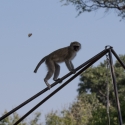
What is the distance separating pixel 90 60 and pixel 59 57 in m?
2.25

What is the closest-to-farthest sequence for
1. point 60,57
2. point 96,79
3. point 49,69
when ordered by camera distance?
1. point 49,69
2. point 60,57
3. point 96,79

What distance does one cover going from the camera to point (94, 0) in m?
17.5

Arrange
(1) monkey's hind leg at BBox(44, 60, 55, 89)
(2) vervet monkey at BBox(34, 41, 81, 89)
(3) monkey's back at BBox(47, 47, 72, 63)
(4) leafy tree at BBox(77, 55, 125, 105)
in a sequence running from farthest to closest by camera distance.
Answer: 1. (4) leafy tree at BBox(77, 55, 125, 105)
2. (3) monkey's back at BBox(47, 47, 72, 63)
3. (2) vervet monkey at BBox(34, 41, 81, 89)
4. (1) monkey's hind leg at BBox(44, 60, 55, 89)

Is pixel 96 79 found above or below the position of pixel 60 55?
above

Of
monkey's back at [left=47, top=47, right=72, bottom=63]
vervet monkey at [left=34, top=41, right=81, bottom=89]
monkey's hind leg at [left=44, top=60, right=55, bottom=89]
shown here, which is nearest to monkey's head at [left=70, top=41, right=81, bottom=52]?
vervet monkey at [left=34, top=41, right=81, bottom=89]

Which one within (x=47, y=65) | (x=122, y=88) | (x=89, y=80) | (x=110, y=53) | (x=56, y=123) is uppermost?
(x=89, y=80)

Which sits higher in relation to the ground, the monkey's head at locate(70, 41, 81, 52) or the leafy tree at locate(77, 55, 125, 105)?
the leafy tree at locate(77, 55, 125, 105)

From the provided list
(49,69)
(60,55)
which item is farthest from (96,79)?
(49,69)

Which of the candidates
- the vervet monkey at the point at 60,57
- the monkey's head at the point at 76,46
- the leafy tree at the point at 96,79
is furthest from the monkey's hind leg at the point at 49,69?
the leafy tree at the point at 96,79

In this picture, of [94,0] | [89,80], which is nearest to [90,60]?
[94,0]

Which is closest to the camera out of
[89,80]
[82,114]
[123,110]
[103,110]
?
[123,110]

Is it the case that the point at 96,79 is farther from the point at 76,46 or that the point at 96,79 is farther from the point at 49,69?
the point at 49,69

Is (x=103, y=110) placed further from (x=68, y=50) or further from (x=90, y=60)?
(x=90, y=60)

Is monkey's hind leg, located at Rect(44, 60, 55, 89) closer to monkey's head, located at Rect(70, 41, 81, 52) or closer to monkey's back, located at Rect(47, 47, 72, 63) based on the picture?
monkey's back, located at Rect(47, 47, 72, 63)
